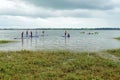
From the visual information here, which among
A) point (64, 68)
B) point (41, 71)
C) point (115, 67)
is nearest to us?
point (41, 71)

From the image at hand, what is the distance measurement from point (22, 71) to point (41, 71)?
1.21 metres

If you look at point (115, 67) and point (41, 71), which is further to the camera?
point (115, 67)

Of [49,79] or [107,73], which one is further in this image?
[107,73]

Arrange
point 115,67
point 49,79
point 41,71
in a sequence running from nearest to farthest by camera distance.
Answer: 1. point 49,79
2. point 41,71
3. point 115,67

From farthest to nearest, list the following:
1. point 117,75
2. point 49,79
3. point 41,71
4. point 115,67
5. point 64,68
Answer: point 115,67 → point 64,68 → point 41,71 → point 117,75 → point 49,79

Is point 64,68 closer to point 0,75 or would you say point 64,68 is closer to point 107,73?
point 107,73

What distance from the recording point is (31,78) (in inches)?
511

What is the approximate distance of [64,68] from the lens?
52.9 ft

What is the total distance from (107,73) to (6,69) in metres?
6.31

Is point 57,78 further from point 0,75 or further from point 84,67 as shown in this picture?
point 84,67

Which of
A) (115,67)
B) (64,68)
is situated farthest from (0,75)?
(115,67)

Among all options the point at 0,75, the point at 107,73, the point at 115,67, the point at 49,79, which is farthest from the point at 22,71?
the point at 115,67

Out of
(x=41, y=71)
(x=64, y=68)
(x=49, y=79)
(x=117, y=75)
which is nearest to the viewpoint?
(x=49, y=79)

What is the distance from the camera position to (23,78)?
12.9m
